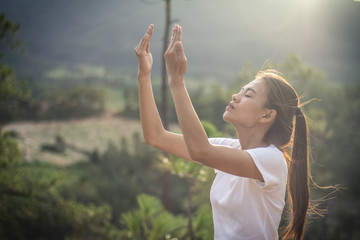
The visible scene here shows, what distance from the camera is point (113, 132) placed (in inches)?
522

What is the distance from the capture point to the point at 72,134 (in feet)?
42.1

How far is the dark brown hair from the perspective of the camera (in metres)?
1.08

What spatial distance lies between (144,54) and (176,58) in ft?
0.82

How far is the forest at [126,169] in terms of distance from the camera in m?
2.51

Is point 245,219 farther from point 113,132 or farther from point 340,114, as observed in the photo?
point 113,132

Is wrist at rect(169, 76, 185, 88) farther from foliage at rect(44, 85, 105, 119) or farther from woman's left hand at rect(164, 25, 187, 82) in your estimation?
foliage at rect(44, 85, 105, 119)

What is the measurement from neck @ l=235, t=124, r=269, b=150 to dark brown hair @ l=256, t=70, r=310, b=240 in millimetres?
21

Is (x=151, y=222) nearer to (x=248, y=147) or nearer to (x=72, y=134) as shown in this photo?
(x=248, y=147)

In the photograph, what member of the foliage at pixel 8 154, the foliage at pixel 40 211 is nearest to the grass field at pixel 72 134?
the foliage at pixel 40 211

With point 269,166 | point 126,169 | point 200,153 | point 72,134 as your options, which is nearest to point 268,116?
point 269,166

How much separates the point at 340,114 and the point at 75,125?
31.9ft

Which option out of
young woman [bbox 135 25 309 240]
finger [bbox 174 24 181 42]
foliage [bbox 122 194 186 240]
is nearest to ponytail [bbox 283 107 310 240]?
young woman [bbox 135 25 309 240]

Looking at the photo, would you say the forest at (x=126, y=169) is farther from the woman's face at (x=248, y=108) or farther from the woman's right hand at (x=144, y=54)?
the woman's right hand at (x=144, y=54)

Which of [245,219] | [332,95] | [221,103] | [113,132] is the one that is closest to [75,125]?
[113,132]
